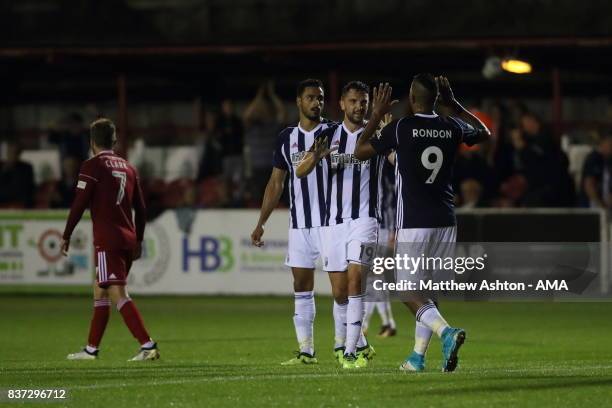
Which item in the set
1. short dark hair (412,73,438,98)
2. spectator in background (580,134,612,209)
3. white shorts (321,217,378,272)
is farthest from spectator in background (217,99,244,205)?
short dark hair (412,73,438,98)

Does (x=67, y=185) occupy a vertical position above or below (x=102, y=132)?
below

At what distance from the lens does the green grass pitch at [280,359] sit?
9.13 meters

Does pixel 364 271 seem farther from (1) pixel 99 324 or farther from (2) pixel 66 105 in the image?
(2) pixel 66 105

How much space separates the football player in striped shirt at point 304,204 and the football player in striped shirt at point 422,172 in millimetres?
1146

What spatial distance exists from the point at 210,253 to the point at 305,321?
10581 mm

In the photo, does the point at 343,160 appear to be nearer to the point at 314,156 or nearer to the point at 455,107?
the point at 314,156

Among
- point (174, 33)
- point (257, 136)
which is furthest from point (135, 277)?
point (174, 33)

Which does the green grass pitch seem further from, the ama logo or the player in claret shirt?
the ama logo

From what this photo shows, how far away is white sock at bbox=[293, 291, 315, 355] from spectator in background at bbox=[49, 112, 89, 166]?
44.4 feet

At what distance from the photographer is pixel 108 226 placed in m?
12.3

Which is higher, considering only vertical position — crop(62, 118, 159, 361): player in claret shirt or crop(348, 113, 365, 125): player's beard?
crop(348, 113, 365, 125): player's beard

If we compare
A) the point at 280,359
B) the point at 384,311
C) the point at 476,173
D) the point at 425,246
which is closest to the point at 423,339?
the point at 425,246

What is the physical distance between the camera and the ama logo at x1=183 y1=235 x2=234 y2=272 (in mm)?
22078

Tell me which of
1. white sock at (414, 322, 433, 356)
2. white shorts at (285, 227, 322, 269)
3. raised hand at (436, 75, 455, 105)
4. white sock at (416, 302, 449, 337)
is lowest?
white sock at (414, 322, 433, 356)
